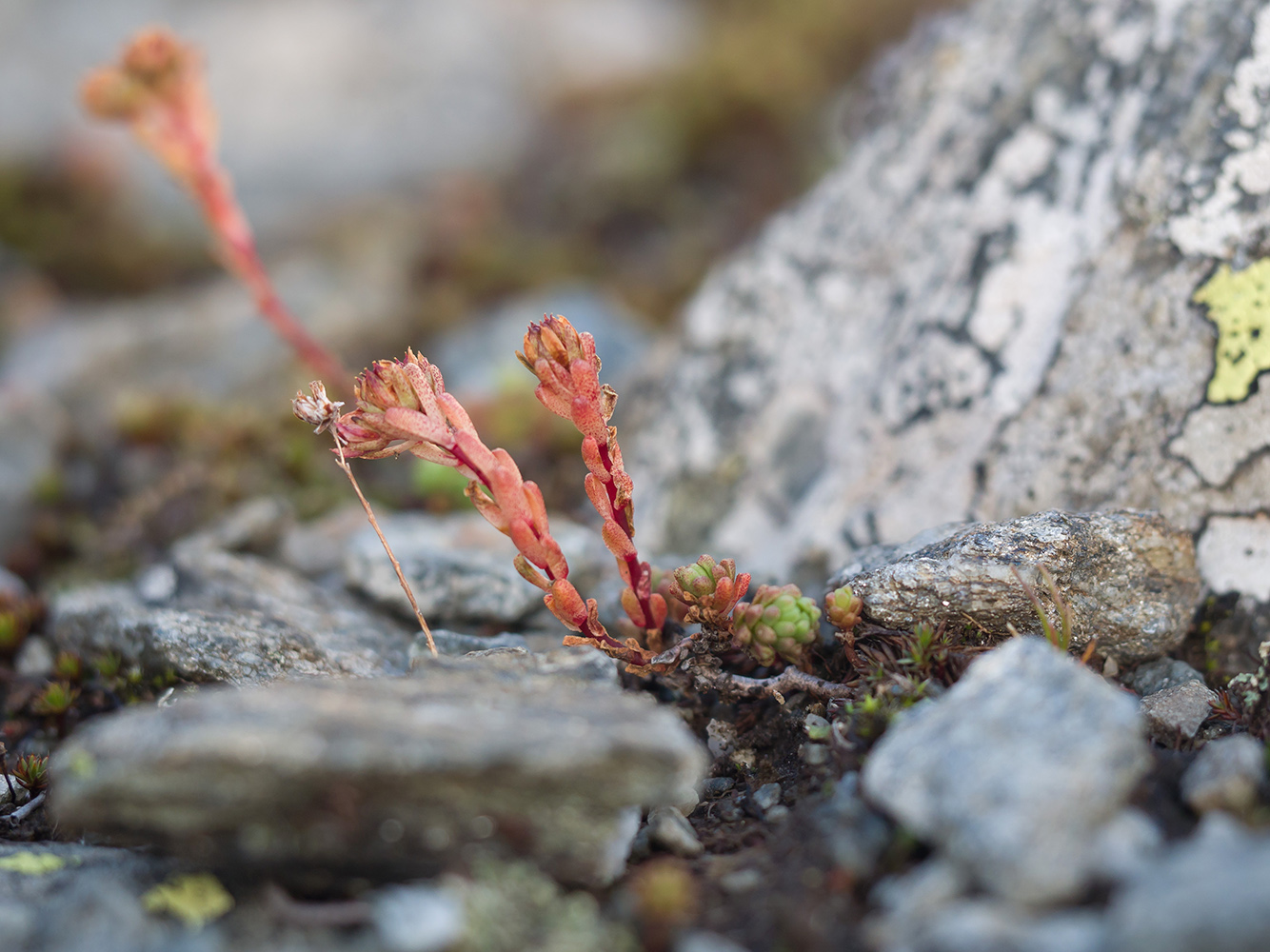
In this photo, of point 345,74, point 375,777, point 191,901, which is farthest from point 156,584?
point 345,74

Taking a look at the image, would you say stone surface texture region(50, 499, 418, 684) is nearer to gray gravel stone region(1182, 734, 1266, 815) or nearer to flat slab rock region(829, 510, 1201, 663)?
flat slab rock region(829, 510, 1201, 663)

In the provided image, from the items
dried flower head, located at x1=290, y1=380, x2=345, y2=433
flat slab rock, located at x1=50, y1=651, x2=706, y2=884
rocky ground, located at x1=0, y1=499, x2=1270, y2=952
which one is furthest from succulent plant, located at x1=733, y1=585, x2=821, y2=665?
dried flower head, located at x1=290, y1=380, x2=345, y2=433

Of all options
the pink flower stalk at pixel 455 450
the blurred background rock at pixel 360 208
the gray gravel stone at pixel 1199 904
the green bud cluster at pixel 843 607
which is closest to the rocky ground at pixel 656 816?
the gray gravel stone at pixel 1199 904

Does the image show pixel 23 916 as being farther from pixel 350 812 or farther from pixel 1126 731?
pixel 1126 731

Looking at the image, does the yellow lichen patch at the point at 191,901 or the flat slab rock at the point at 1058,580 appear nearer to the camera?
the yellow lichen patch at the point at 191,901

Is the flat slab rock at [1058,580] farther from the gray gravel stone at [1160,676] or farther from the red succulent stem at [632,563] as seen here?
the red succulent stem at [632,563]

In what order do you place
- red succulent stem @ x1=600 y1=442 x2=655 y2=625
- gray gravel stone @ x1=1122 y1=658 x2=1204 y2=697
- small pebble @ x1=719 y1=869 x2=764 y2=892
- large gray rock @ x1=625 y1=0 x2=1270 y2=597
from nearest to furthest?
small pebble @ x1=719 y1=869 x2=764 y2=892 → gray gravel stone @ x1=1122 y1=658 x2=1204 y2=697 → red succulent stem @ x1=600 y1=442 x2=655 y2=625 → large gray rock @ x1=625 y1=0 x2=1270 y2=597

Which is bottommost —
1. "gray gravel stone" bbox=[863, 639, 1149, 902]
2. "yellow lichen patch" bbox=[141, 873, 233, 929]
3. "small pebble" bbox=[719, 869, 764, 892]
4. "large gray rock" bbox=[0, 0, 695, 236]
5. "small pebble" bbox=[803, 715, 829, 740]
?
"yellow lichen patch" bbox=[141, 873, 233, 929]
